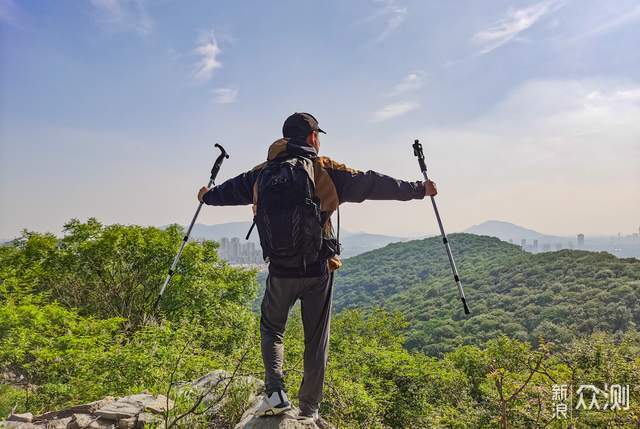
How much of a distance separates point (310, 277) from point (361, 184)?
0.90 m

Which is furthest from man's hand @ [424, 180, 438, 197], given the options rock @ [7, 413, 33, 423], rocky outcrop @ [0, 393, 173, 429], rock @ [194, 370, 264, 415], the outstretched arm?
rock @ [7, 413, 33, 423]

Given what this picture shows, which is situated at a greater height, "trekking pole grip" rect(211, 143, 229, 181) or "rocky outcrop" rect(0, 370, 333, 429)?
"trekking pole grip" rect(211, 143, 229, 181)

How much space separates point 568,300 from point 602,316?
9538 millimetres

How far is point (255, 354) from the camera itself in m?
7.64

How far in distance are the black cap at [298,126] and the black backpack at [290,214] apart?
38cm

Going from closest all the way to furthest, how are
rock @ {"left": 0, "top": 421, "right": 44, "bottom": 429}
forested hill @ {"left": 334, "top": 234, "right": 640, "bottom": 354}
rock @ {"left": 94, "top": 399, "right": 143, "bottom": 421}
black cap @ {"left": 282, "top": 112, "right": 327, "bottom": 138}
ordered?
black cap @ {"left": 282, "top": 112, "right": 327, "bottom": 138} → rock @ {"left": 0, "top": 421, "right": 44, "bottom": 429} → rock @ {"left": 94, "top": 399, "right": 143, "bottom": 421} → forested hill @ {"left": 334, "top": 234, "right": 640, "bottom": 354}

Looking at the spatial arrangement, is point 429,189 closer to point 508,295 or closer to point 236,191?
point 236,191

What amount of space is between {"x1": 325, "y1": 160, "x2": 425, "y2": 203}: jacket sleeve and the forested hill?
117 ft

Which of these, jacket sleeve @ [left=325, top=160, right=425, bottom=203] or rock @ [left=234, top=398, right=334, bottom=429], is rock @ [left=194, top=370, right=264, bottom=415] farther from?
jacket sleeve @ [left=325, top=160, right=425, bottom=203]

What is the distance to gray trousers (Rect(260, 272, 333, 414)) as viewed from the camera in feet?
10.7

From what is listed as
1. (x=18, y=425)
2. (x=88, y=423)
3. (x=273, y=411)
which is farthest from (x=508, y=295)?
(x=18, y=425)

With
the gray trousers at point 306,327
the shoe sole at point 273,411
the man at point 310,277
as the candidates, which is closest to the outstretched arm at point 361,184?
the man at point 310,277

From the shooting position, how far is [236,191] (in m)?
3.69

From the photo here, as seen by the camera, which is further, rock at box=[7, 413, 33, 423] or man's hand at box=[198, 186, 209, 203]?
man's hand at box=[198, 186, 209, 203]
